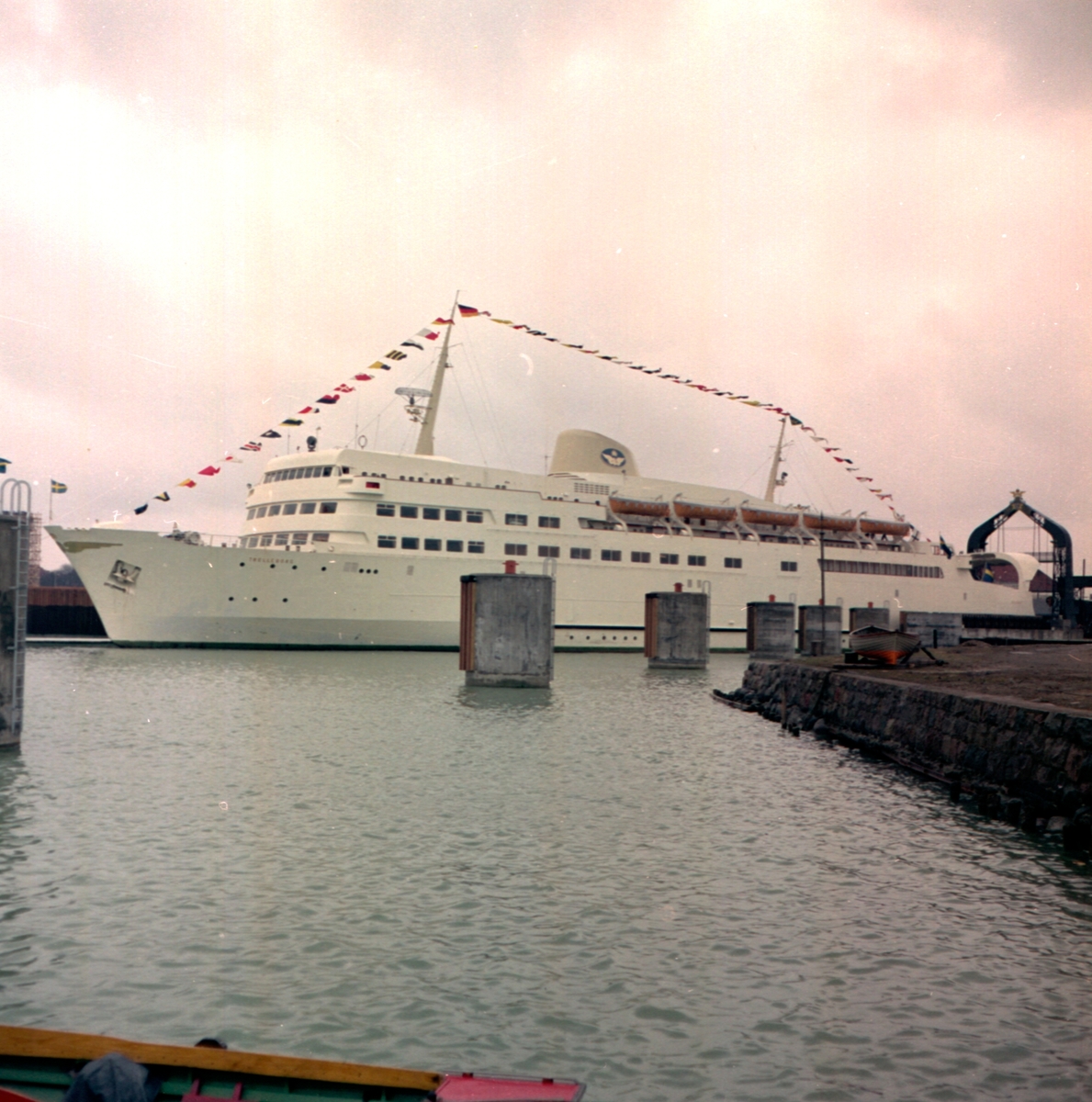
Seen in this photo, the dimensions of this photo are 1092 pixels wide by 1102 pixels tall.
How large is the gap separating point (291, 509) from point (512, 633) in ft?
58.3

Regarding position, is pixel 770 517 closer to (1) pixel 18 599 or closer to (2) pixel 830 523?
(2) pixel 830 523

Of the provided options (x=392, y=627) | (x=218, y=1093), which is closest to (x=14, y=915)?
(x=218, y=1093)

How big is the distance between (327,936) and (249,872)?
5.86 feet

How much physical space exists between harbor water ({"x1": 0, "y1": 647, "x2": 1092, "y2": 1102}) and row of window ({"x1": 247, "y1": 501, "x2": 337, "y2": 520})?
A: 25.6 meters

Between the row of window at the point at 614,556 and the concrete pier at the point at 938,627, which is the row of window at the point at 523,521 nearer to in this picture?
the row of window at the point at 614,556

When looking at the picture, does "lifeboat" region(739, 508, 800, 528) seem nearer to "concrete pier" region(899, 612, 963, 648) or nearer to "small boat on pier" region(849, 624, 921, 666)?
"concrete pier" region(899, 612, 963, 648)

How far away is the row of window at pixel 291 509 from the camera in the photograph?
129ft

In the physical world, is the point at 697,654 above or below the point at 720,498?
below

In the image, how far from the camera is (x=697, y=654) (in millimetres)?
37562

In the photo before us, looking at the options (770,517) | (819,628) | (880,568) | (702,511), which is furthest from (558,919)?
(880,568)

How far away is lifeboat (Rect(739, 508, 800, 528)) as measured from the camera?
50594 mm

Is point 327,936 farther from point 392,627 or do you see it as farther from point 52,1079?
point 392,627

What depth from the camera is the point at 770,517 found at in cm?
5088

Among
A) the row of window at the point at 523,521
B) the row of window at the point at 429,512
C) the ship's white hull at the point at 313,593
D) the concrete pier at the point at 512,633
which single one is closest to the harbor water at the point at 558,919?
the concrete pier at the point at 512,633
